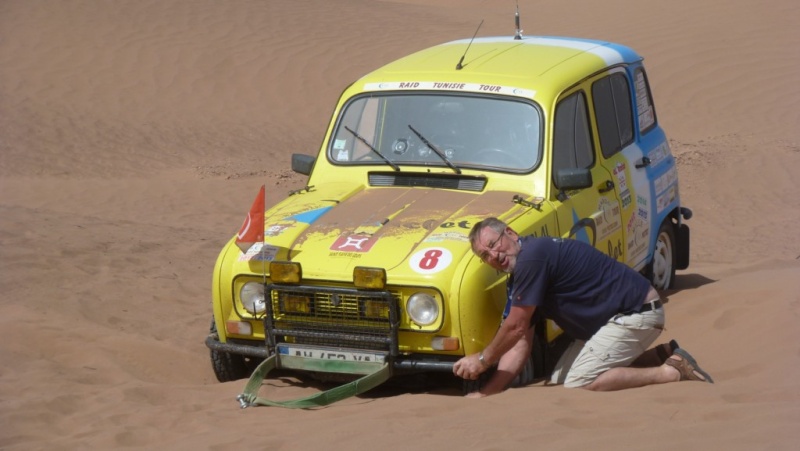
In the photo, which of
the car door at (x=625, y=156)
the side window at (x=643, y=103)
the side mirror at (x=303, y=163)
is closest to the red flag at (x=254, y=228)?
the side mirror at (x=303, y=163)

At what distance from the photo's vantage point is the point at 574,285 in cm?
566

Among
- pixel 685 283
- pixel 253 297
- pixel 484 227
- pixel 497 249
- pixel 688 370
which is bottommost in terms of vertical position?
pixel 685 283

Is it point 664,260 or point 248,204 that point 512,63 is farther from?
point 248,204

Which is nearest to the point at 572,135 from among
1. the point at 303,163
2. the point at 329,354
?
the point at 303,163

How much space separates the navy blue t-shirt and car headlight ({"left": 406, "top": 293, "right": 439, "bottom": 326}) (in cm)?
42

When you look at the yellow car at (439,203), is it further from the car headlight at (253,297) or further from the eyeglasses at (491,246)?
the eyeglasses at (491,246)

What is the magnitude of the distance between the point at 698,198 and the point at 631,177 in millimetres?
6634

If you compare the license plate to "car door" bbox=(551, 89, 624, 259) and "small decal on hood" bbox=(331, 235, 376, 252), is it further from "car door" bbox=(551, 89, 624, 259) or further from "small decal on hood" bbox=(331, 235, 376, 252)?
"car door" bbox=(551, 89, 624, 259)

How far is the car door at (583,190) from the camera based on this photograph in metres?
6.61

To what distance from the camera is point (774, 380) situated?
546cm

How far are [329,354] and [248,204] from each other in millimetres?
8057

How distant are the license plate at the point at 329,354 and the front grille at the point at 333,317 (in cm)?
4

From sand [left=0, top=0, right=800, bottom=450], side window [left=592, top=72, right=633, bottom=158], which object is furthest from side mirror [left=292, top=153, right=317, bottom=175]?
side window [left=592, top=72, right=633, bottom=158]

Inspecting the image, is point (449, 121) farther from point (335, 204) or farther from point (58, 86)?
point (58, 86)
